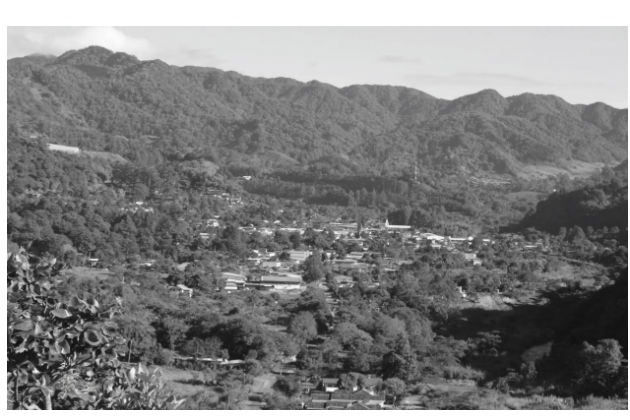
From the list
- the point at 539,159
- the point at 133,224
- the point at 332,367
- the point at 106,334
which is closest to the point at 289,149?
the point at 539,159

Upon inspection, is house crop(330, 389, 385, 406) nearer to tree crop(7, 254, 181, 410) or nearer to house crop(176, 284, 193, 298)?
tree crop(7, 254, 181, 410)

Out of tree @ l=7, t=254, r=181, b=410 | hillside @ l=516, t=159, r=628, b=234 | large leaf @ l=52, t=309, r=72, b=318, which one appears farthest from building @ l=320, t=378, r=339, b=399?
hillside @ l=516, t=159, r=628, b=234

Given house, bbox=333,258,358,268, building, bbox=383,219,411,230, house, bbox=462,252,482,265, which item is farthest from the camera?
building, bbox=383,219,411,230

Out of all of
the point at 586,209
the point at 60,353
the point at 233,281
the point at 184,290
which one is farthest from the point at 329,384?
the point at 586,209

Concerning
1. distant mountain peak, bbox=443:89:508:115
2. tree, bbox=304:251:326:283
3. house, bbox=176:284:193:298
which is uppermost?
distant mountain peak, bbox=443:89:508:115

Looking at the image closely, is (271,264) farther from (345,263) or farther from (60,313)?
(60,313)

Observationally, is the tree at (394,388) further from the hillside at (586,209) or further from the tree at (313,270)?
the hillside at (586,209)
